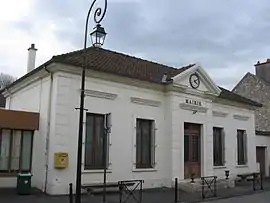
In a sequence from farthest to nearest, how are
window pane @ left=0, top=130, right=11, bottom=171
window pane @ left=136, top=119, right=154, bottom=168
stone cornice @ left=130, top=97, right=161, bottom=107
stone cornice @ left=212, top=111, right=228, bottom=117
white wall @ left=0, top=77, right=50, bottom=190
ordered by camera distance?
1. stone cornice @ left=212, top=111, right=228, bottom=117
2. window pane @ left=136, top=119, right=154, bottom=168
3. stone cornice @ left=130, top=97, right=161, bottom=107
4. window pane @ left=0, top=130, right=11, bottom=171
5. white wall @ left=0, top=77, right=50, bottom=190

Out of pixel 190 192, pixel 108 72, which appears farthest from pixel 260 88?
pixel 108 72

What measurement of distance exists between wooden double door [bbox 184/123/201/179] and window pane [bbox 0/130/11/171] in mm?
7876

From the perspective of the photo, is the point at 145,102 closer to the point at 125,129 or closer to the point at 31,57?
the point at 125,129

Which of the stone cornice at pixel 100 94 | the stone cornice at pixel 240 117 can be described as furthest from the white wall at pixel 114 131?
the stone cornice at pixel 240 117

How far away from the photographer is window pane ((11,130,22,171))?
13688mm

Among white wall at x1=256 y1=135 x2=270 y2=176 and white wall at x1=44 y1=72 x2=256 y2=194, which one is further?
white wall at x1=256 y1=135 x2=270 y2=176

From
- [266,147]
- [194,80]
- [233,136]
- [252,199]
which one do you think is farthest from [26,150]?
[266,147]

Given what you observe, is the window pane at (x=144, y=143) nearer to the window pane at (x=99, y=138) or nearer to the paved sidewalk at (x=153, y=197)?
Result: the paved sidewalk at (x=153, y=197)

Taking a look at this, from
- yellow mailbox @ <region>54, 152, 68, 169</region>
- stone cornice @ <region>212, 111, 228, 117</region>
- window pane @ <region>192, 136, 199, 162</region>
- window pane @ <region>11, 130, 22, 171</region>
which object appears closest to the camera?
yellow mailbox @ <region>54, 152, 68, 169</region>

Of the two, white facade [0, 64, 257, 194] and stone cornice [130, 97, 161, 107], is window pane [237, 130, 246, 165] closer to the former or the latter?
white facade [0, 64, 257, 194]

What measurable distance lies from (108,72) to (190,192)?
614cm

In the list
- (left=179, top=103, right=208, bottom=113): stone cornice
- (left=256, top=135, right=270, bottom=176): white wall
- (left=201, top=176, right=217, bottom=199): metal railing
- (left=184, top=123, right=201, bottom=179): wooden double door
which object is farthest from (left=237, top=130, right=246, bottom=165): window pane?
(left=179, top=103, right=208, bottom=113): stone cornice

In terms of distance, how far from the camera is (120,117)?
14.8 metres

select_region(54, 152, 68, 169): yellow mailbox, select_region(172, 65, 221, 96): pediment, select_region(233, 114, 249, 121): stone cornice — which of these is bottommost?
select_region(54, 152, 68, 169): yellow mailbox
